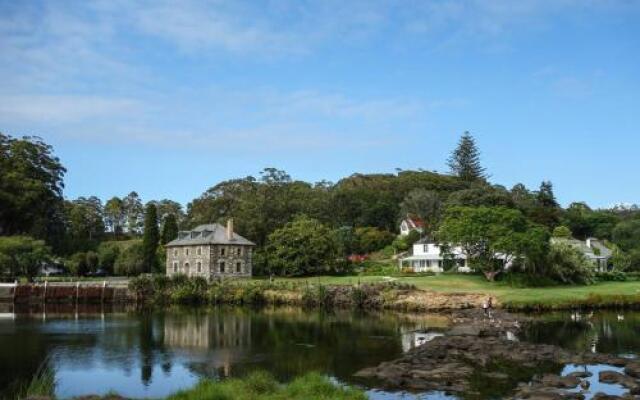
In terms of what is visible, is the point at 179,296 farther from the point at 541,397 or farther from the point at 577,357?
the point at 541,397

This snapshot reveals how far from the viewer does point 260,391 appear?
73.2 feet

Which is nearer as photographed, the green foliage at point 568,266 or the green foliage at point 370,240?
the green foliage at point 568,266

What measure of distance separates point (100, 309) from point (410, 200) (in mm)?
60249

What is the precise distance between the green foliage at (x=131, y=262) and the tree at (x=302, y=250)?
58.8 feet

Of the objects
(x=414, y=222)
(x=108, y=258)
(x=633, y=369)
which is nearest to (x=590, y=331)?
(x=633, y=369)

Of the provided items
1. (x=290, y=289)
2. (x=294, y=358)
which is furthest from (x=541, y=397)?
(x=290, y=289)

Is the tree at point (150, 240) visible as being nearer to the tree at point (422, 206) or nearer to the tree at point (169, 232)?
the tree at point (169, 232)

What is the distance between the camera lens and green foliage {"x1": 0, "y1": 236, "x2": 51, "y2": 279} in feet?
251

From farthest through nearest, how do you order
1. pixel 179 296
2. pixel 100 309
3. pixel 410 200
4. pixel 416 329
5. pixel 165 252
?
pixel 410 200 → pixel 165 252 → pixel 179 296 → pixel 100 309 → pixel 416 329

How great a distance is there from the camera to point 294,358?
3434cm

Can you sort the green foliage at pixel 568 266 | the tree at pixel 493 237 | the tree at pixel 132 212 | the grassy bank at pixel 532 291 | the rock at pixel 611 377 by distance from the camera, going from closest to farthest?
the rock at pixel 611 377
the grassy bank at pixel 532 291
the tree at pixel 493 237
the green foliage at pixel 568 266
the tree at pixel 132 212

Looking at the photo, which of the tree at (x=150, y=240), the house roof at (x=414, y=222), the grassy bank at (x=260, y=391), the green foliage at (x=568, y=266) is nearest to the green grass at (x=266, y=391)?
the grassy bank at (x=260, y=391)

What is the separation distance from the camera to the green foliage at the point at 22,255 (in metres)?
76.5

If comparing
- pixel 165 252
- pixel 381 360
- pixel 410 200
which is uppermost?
pixel 410 200
